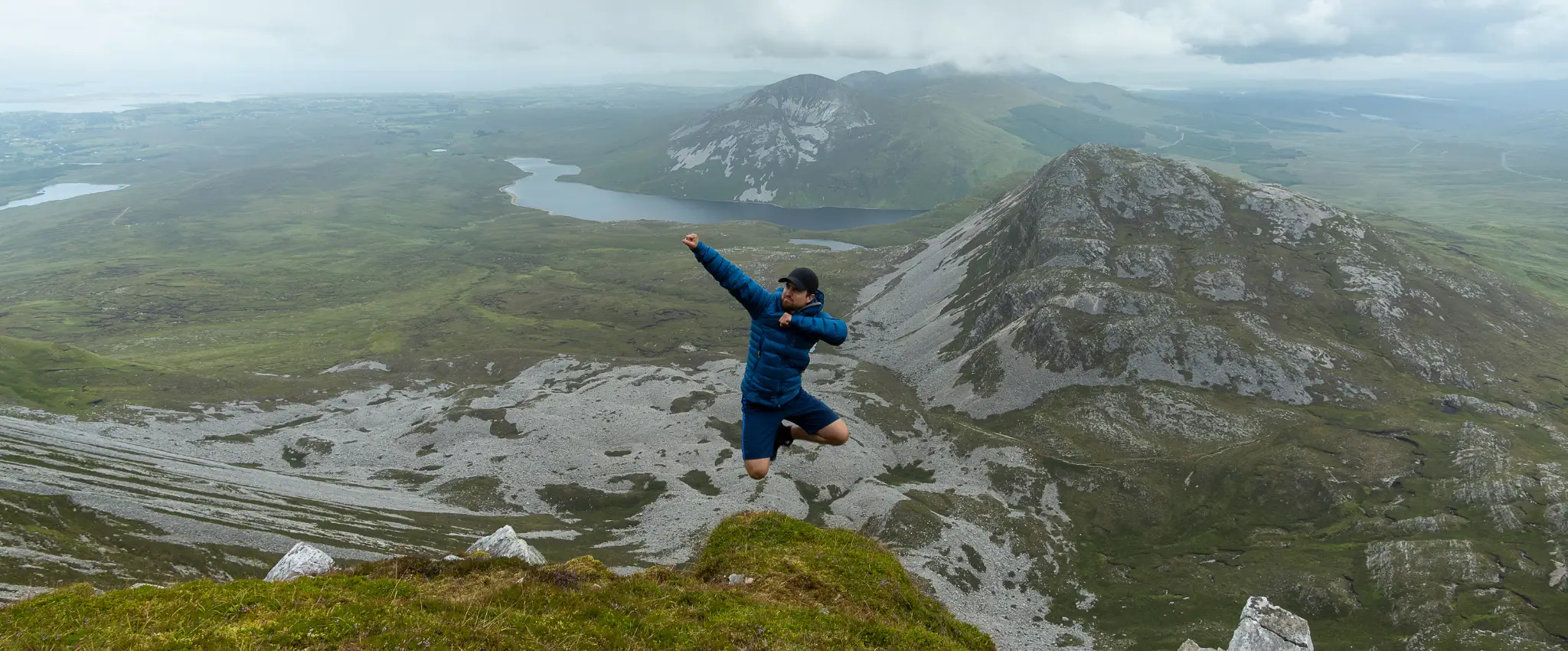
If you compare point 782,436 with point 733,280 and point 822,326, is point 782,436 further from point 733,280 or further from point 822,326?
point 733,280

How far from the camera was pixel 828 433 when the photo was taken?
64.3ft

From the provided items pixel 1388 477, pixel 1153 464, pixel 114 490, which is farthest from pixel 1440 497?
pixel 114 490

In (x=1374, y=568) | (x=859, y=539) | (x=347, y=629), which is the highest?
(x=347, y=629)

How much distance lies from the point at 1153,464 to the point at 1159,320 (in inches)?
1833

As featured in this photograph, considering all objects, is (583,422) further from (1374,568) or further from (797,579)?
(1374,568)

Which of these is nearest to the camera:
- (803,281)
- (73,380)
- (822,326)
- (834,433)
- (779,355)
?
(803,281)

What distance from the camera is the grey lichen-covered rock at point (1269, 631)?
115ft

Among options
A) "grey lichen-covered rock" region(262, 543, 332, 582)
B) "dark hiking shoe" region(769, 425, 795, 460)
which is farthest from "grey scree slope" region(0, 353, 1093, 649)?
"dark hiking shoe" region(769, 425, 795, 460)

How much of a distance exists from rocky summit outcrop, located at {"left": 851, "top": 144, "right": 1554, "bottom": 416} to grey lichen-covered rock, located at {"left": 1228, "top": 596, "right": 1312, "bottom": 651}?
107m

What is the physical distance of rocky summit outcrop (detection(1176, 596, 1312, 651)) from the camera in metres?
34.9

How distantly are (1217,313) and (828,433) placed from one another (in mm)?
165985

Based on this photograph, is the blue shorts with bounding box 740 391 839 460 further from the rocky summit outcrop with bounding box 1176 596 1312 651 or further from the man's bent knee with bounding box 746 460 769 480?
the rocky summit outcrop with bounding box 1176 596 1312 651

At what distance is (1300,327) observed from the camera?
152m

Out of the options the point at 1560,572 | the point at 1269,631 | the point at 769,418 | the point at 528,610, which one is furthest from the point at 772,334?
the point at 1560,572
